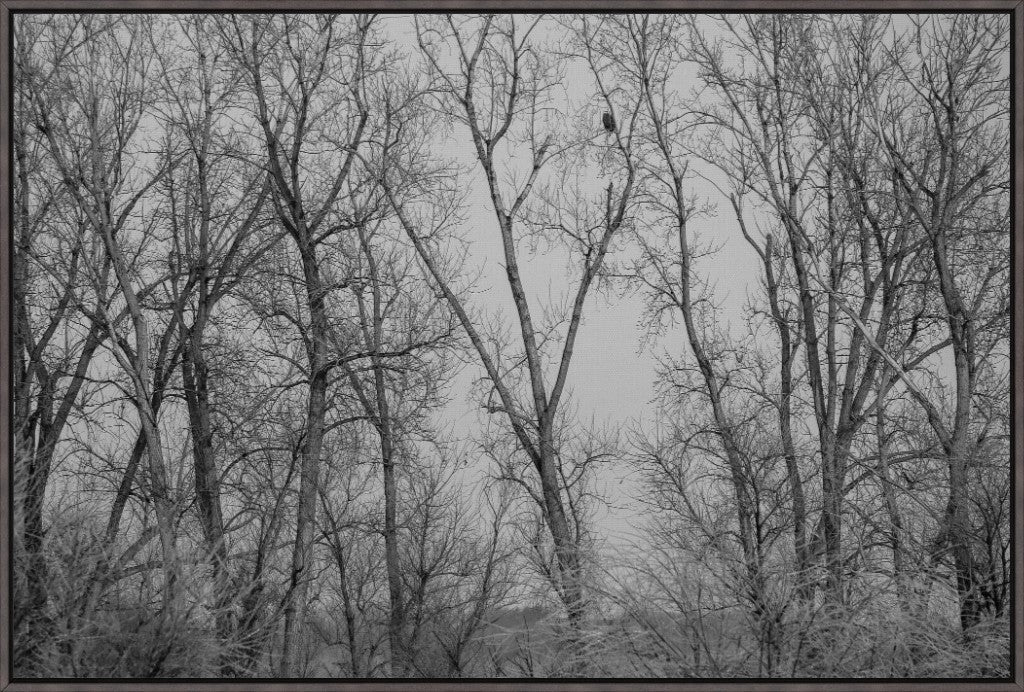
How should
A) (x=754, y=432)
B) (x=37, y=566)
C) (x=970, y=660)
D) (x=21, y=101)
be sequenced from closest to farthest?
(x=970, y=660), (x=37, y=566), (x=21, y=101), (x=754, y=432)

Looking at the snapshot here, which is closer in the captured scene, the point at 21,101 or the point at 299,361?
the point at 21,101

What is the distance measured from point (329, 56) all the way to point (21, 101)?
4724 millimetres

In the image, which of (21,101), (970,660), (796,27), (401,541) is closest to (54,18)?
(21,101)

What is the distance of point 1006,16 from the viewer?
14031mm

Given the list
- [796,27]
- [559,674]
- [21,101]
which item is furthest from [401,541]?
[796,27]

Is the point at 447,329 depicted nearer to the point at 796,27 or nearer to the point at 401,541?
the point at 401,541

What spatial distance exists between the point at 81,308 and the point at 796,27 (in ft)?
42.8

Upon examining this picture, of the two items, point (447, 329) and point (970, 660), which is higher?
point (447, 329)

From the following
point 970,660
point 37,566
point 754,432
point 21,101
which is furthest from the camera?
point 754,432

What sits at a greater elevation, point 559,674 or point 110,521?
point 110,521

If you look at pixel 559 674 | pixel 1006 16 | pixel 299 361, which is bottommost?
pixel 559 674

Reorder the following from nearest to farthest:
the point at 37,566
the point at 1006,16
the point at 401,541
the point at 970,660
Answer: the point at 970,660 < the point at 37,566 < the point at 1006,16 < the point at 401,541

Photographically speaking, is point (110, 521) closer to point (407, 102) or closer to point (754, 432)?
point (407, 102)

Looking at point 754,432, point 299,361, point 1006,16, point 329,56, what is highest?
point 329,56
